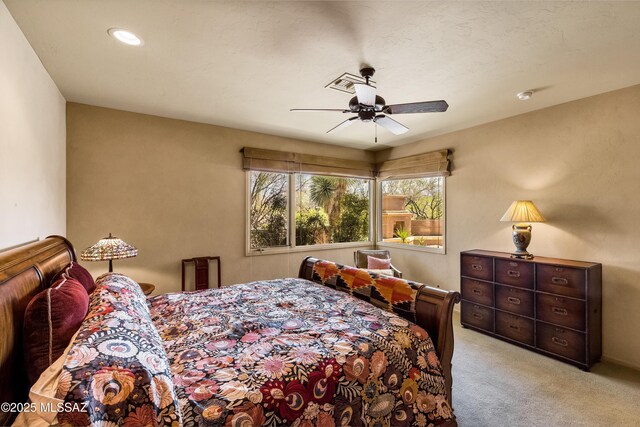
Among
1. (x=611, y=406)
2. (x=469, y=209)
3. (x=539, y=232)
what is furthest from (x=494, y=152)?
(x=611, y=406)

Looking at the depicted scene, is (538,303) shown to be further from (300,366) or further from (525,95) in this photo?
(300,366)

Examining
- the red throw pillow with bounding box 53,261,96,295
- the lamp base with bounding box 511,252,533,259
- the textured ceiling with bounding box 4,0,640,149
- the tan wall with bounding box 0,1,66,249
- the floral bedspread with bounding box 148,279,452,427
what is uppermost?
the textured ceiling with bounding box 4,0,640,149

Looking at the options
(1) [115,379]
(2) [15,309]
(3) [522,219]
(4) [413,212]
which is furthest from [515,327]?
(2) [15,309]

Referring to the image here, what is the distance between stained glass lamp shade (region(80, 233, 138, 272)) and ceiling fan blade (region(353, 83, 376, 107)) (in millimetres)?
2469

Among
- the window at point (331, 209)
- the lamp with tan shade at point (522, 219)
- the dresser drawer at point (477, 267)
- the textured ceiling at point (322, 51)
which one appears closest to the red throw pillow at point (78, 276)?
the textured ceiling at point (322, 51)

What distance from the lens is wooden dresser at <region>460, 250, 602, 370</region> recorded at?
107 inches

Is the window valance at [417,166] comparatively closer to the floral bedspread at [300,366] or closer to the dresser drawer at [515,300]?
the dresser drawer at [515,300]

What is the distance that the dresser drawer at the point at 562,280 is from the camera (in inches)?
107

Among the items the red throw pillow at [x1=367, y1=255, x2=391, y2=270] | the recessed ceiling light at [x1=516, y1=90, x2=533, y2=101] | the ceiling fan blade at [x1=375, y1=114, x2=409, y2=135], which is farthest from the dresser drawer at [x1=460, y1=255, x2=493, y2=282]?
the ceiling fan blade at [x1=375, y1=114, x2=409, y2=135]

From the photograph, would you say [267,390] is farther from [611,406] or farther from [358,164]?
[358,164]

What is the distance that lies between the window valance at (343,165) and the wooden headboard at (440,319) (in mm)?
2817

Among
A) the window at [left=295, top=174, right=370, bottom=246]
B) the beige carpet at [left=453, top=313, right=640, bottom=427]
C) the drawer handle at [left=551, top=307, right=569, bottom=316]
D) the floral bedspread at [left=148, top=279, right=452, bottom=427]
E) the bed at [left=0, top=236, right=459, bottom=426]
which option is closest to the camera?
the bed at [left=0, top=236, right=459, bottom=426]

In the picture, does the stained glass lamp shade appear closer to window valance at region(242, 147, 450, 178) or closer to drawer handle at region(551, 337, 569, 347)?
window valance at region(242, 147, 450, 178)

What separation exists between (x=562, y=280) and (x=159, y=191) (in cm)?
444
